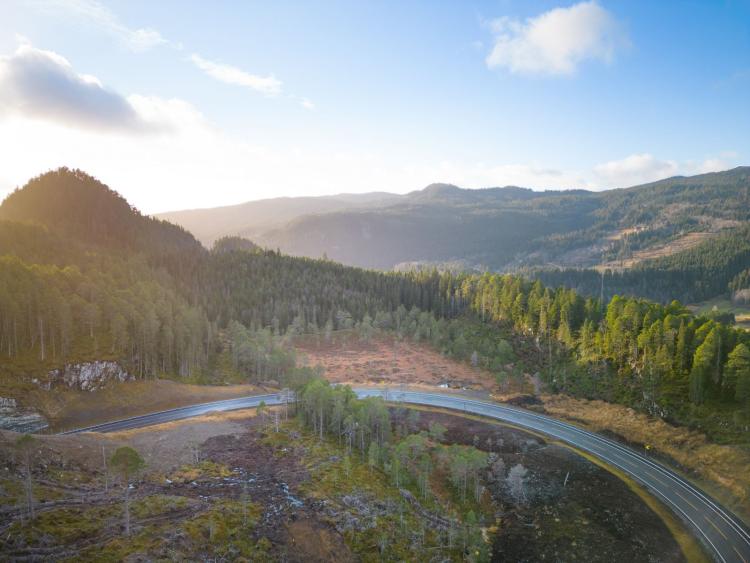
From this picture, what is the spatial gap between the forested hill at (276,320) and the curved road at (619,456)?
1362 cm

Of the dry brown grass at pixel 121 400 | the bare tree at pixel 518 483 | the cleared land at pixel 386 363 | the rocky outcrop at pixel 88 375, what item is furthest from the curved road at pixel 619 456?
the bare tree at pixel 518 483

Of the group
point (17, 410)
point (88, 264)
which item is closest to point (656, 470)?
point (17, 410)

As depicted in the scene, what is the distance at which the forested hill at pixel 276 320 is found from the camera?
79938mm

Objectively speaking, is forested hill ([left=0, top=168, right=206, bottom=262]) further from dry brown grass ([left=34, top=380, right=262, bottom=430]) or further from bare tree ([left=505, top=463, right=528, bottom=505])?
bare tree ([left=505, top=463, right=528, bottom=505])

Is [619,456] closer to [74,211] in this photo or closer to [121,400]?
[121,400]

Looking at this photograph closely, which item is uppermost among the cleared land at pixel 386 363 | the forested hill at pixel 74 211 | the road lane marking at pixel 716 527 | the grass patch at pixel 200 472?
the forested hill at pixel 74 211

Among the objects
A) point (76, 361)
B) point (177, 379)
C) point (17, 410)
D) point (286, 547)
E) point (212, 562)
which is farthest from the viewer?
point (177, 379)

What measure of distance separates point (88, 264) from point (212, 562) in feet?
406

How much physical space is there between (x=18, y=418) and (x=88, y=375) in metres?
14.9

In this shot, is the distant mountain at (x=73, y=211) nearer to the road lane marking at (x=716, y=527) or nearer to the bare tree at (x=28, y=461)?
the bare tree at (x=28, y=461)

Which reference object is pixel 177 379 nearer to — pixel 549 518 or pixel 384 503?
pixel 384 503

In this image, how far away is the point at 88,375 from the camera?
82.9m

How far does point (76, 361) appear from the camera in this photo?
82.8 meters

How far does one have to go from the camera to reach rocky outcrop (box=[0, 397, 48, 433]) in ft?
220
